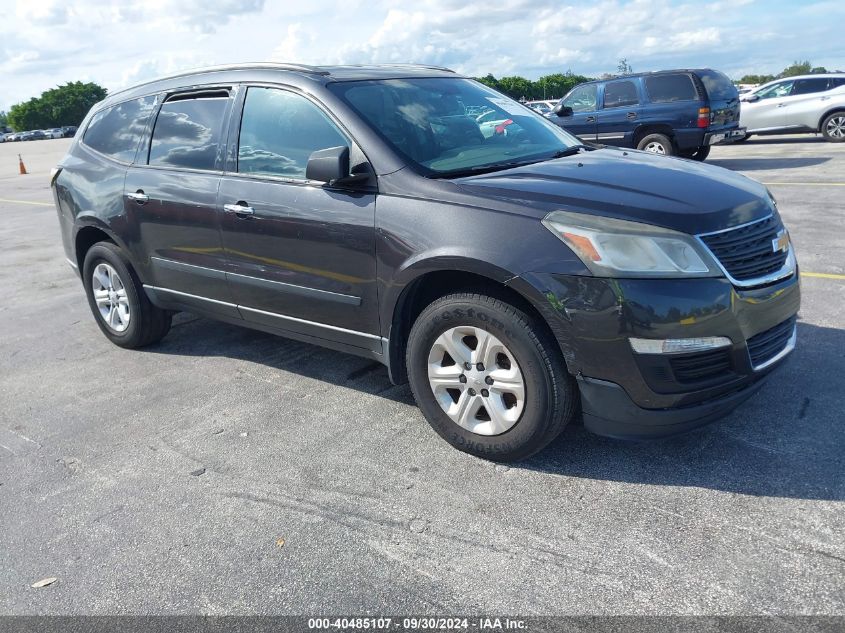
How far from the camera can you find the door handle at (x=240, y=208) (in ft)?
13.5

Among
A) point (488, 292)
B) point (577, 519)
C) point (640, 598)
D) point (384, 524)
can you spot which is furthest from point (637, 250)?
point (384, 524)

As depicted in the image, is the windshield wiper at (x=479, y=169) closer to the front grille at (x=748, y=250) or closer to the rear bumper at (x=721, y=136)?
the front grille at (x=748, y=250)

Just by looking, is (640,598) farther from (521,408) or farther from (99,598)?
(99,598)

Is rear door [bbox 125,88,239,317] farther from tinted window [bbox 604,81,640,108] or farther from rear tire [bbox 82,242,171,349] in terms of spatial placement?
tinted window [bbox 604,81,640,108]

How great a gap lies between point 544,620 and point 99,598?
157 centimetres

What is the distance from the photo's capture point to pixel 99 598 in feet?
8.73

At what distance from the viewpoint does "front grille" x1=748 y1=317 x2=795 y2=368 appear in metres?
3.15

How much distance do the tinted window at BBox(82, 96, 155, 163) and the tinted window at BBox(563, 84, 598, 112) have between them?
10852 millimetres

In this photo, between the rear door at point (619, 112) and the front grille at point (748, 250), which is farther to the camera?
the rear door at point (619, 112)

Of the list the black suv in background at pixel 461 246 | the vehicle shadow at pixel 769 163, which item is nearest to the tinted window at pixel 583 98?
the vehicle shadow at pixel 769 163

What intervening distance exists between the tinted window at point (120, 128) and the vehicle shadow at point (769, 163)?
11.2 meters

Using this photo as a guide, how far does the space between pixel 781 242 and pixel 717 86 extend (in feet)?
37.5

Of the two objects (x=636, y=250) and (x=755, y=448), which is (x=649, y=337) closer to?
(x=636, y=250)

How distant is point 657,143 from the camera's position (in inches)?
536
